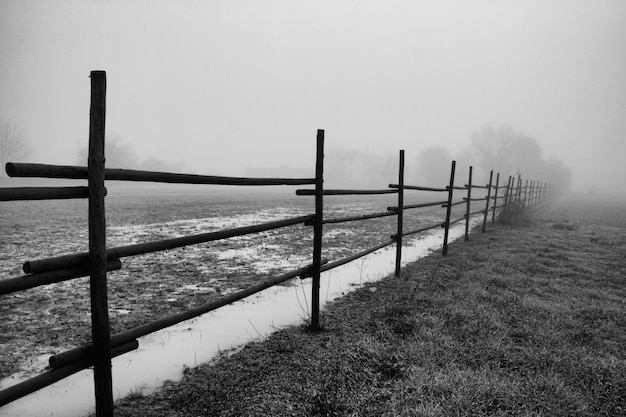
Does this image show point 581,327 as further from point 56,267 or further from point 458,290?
point 56,267

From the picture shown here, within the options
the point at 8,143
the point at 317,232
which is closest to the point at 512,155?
the point at 317,232

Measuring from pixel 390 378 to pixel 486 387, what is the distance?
2.23 feet

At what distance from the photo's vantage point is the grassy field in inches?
92.5

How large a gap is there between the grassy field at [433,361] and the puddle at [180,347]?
8.4 inches

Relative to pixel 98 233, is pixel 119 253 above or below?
below

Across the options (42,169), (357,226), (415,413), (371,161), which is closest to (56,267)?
(42,169)

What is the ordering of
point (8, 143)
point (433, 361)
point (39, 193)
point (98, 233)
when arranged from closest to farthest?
point (39, 193), point (98, 233), point (433, 361), point (8, 143)

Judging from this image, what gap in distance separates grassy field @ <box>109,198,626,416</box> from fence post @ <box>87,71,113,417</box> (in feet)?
2.24

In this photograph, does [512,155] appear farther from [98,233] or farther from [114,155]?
[98,233]

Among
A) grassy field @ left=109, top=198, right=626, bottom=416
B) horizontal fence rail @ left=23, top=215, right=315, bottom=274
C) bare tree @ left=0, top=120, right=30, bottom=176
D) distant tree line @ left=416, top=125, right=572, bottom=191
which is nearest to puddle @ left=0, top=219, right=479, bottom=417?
grassy field @ left=109, top=198, right=626, bottom=416

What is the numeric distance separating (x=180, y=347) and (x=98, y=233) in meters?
1.90

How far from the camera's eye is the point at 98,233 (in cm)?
178

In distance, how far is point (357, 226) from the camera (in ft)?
41.4

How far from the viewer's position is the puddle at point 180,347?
7.90ft
